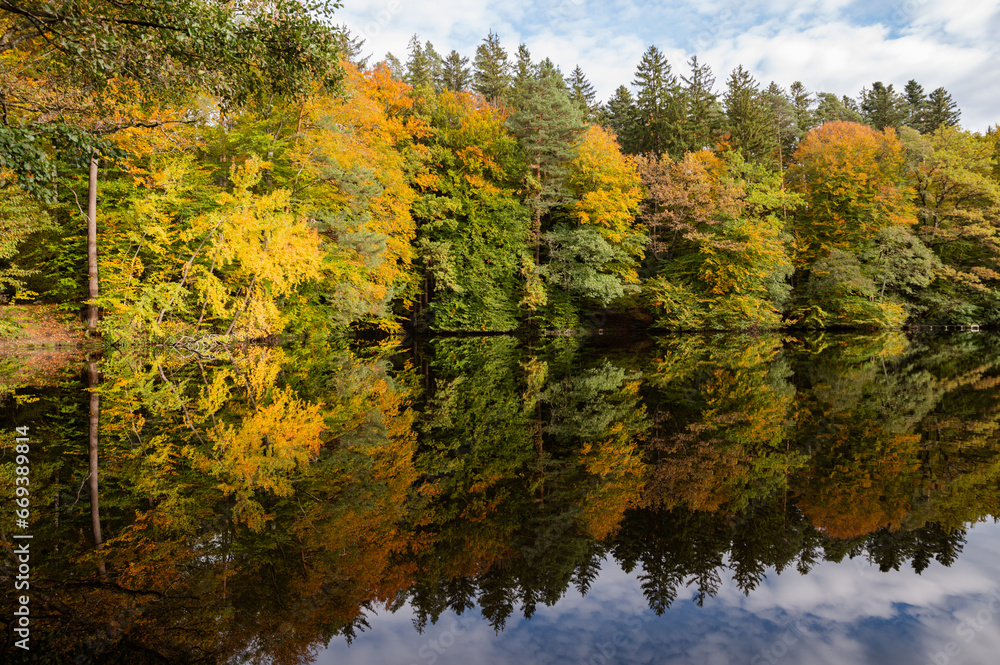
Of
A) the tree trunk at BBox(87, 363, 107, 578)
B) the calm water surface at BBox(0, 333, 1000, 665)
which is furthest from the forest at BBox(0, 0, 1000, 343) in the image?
the calm water surface at BBox(0, 333, 1000, 665)

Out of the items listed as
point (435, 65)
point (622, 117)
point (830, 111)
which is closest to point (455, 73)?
point (435, 65)

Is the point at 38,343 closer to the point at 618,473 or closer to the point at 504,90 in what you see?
the point at 618,473

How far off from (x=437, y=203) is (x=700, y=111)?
77.4 feet

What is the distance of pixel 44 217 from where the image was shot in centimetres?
1802

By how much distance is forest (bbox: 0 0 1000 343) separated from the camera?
1016cm

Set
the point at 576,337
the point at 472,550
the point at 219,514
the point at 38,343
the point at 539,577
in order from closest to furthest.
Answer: the point at 539,577, the point at 472,550, the point at 219,514, the point at 38,343, the point at 576,337

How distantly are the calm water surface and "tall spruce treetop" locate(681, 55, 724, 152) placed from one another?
3331cm

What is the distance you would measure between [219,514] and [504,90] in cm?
4723

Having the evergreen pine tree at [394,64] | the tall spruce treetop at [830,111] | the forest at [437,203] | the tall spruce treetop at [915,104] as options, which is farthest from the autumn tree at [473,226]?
the tall spruce treetop at [915,104]

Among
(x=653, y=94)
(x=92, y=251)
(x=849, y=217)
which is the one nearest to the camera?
(x=92, y=251)

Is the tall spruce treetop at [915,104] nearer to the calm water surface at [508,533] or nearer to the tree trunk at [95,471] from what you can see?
the calm water surface at [508,533]

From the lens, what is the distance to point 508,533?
3.81 meters

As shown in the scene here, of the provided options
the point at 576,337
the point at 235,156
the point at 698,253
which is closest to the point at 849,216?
the point at 698,253

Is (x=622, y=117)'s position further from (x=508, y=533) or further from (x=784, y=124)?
(x=508, y=533)
